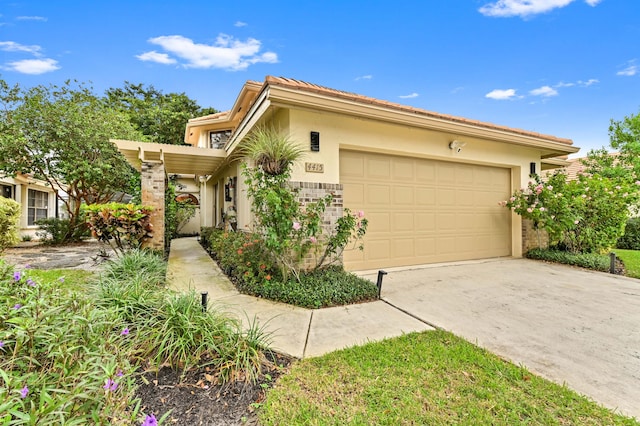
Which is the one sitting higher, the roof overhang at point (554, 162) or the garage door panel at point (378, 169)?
the roof overhang at point (554, 162)

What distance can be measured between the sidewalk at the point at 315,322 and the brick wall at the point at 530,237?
6145 mm

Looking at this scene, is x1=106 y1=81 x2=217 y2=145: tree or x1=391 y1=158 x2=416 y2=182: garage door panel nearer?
x1=391 y1=158 x2=416 y2=182: garage door panel

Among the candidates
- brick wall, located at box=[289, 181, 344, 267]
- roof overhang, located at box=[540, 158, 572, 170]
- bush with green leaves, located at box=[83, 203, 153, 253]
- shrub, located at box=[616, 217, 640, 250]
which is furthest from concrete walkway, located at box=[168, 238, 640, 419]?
shrub, located at box=[616, 217, 640, 250]

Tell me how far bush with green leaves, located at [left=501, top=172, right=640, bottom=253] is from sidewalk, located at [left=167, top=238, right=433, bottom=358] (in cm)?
571

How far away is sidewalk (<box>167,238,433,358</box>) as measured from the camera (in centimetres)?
300

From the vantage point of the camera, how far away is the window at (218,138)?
13062 millimetres

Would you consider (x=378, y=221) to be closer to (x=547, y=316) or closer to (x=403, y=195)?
(x=403, y=195)

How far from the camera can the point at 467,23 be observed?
8.77 metres

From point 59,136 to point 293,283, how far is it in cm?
1155

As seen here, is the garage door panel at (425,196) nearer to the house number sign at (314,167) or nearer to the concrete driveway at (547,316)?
the concrete driveway at (547,316)

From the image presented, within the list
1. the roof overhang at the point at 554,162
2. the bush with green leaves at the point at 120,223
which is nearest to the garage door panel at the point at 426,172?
the roof overhang at the point at 554,162

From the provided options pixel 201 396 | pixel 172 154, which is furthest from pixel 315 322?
pixel 172 154

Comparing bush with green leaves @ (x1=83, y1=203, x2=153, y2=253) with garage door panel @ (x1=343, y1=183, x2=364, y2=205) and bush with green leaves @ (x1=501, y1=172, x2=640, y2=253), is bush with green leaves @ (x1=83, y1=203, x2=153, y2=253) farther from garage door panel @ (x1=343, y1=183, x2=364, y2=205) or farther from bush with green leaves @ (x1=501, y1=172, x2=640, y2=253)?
bush with green leaves @ (x1=501, y1=172, x2=640, y2=253)

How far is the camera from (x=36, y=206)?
15.1 m
